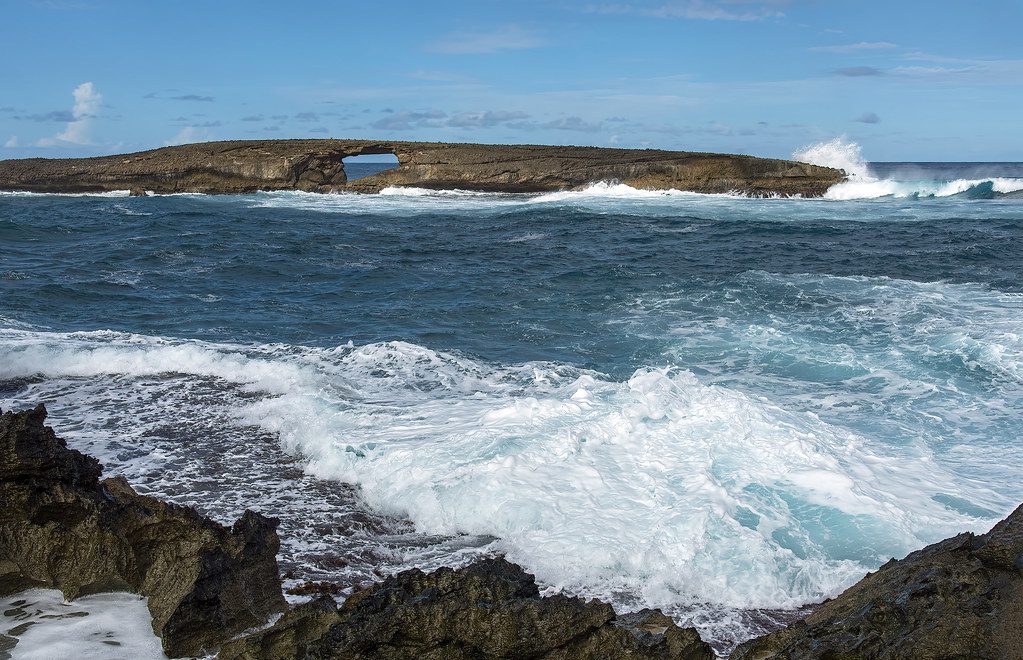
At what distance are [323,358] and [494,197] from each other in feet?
89.2

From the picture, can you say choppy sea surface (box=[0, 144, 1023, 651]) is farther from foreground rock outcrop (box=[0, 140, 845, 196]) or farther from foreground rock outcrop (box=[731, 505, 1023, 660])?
foreground rock outcrop (box=[0, 140, 845, 196])

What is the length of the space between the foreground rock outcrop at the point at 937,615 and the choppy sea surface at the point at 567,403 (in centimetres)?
96

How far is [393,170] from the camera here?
39469 millimetres

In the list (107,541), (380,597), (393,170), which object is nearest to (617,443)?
(380,597)

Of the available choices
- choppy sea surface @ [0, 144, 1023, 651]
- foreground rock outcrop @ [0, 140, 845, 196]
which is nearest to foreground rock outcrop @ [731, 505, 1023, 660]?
choppy sea surface @ [0, 144, 1023, 651]

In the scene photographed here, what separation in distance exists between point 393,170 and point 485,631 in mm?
38165

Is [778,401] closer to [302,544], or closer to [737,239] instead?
[302,544]

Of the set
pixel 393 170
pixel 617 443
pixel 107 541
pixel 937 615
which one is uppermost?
pixel 393 170

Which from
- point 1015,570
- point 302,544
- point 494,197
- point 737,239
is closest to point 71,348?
point 302,544

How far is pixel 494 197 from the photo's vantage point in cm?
3481

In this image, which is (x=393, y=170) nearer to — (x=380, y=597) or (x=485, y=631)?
(x=380, y=597)

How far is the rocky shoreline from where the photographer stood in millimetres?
2477

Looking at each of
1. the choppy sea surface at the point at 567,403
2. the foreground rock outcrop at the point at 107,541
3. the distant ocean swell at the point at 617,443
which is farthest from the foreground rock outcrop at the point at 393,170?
the foreground rock outcrop at the point at 107,541

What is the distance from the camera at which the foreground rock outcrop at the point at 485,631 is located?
266cm
